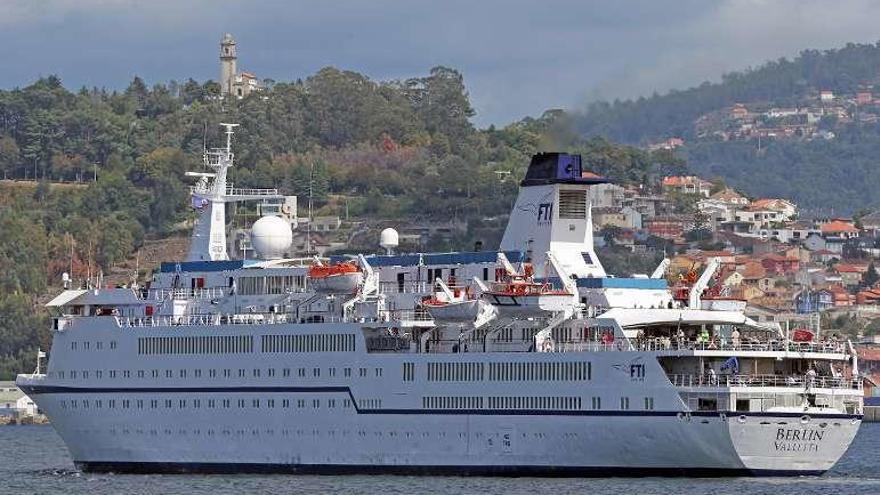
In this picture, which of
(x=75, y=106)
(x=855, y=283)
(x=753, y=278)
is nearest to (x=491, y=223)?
(x=753, y=278)

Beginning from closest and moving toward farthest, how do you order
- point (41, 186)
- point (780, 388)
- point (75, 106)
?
point (780, 388)
point (41, 186)
point (75, 106)

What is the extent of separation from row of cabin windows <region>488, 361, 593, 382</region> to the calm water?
2427mm

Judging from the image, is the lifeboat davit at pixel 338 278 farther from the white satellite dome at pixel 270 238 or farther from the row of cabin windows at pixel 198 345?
the white satellite dome at pixel 270 238

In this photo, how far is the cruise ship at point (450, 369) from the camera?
51562 millimetres

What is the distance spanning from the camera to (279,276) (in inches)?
2368

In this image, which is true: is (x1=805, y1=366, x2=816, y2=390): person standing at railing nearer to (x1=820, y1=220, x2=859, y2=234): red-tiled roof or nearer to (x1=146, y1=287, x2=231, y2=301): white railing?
(x1=146, y1=287, x2=231, y2=301): white railing

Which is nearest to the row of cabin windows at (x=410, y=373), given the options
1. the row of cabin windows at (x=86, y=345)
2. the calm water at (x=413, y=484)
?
the calm water at (x=413, y=484)

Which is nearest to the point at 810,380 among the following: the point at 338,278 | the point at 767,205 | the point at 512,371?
the point at 512,371

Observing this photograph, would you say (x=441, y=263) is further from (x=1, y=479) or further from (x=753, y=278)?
(x=753, y=278)

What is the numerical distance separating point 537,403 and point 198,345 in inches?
429

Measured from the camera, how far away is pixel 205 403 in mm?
58969

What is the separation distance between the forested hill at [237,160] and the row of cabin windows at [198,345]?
234 feet

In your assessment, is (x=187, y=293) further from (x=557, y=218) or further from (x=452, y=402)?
(x=557, y=218)

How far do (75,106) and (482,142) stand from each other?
32443mm
